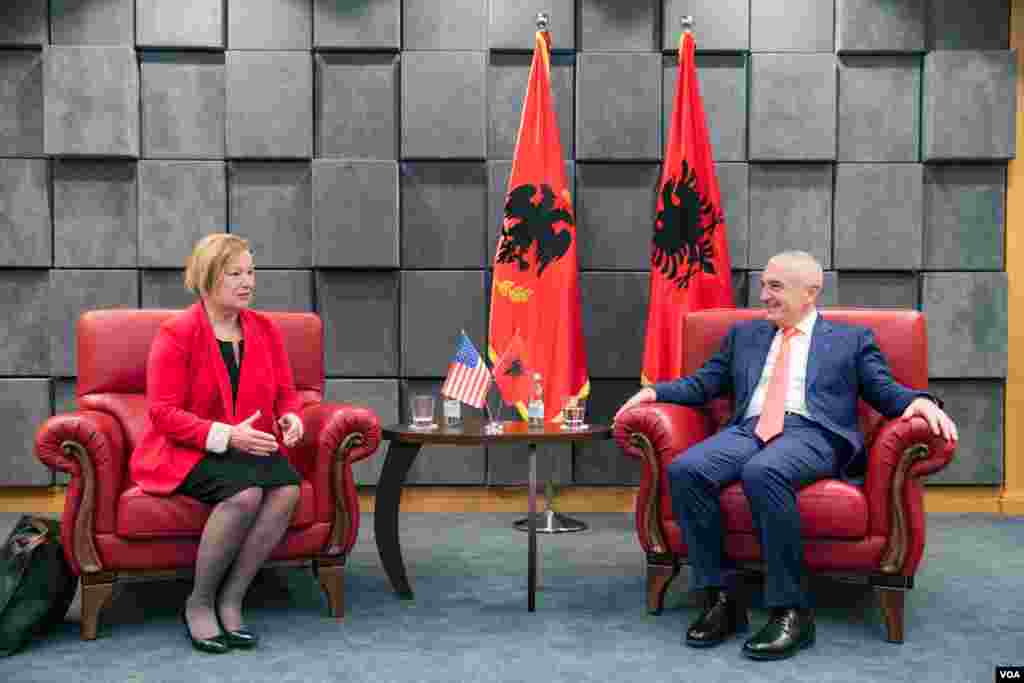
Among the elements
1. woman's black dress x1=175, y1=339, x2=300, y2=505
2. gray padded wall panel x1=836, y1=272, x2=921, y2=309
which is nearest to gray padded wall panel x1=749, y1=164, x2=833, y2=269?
gray padded wall panel x1=836, y1=272, x2=921, y2=309

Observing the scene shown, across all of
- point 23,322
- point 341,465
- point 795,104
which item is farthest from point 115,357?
point 795,104

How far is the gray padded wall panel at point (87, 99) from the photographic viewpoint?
481 cm

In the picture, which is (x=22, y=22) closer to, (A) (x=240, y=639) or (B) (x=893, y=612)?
(A) (x=240, y=639)

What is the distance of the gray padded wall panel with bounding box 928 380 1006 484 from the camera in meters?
4.96

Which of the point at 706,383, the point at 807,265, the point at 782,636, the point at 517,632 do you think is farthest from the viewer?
the point at 706,383

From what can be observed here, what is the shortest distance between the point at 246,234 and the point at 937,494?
3416 mm

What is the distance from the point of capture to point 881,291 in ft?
16.3

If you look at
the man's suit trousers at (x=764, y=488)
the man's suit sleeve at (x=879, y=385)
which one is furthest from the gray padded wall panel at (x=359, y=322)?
the man's suit sleeve at (x=879, y=385)

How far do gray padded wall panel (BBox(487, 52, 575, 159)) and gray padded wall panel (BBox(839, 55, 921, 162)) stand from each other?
4.16ft

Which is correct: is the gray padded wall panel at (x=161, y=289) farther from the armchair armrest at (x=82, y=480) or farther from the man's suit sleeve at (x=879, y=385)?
the man's suit sleeve at (x=879, y=385)

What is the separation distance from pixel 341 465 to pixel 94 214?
2373mm

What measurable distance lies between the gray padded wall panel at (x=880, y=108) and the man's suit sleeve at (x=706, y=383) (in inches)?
73.7

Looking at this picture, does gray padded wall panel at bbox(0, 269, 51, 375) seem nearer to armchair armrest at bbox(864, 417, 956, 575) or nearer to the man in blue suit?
the man in blue suit

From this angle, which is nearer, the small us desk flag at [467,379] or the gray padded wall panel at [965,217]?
the small us desk flag at [467,379]
